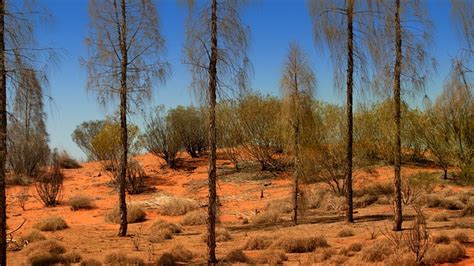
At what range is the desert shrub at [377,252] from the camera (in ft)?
39.8

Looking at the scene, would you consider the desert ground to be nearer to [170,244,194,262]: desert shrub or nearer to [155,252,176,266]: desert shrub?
[170,244,194,262]: desert shrub

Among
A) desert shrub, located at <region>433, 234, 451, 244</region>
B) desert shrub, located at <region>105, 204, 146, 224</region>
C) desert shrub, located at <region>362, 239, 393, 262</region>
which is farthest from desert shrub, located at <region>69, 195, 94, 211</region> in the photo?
Result: desert shrub, located at <region>433, 234, 451, 244</region>

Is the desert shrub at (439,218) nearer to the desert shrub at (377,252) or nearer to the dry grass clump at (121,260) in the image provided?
the desert shrub at (377,252)

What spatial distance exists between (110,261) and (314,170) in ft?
58.5

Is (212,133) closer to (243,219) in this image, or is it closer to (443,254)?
(443,254)

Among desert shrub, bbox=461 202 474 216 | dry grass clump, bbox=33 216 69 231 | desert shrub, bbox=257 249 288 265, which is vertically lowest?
dry grass clump, bbox=33 216 69 231

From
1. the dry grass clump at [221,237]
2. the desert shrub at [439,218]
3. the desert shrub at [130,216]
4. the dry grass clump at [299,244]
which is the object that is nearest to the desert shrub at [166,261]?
the dry grass clump at [299,244]

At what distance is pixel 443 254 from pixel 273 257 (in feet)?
13.8

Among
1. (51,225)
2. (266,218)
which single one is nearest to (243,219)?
(266,218)

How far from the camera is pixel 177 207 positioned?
26781 millimetres

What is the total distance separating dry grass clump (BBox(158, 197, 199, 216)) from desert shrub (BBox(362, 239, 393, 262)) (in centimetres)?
1563

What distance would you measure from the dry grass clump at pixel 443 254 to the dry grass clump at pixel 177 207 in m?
16.9

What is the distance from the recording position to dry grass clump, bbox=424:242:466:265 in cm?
1158

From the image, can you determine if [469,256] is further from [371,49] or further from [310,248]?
[371,49]
